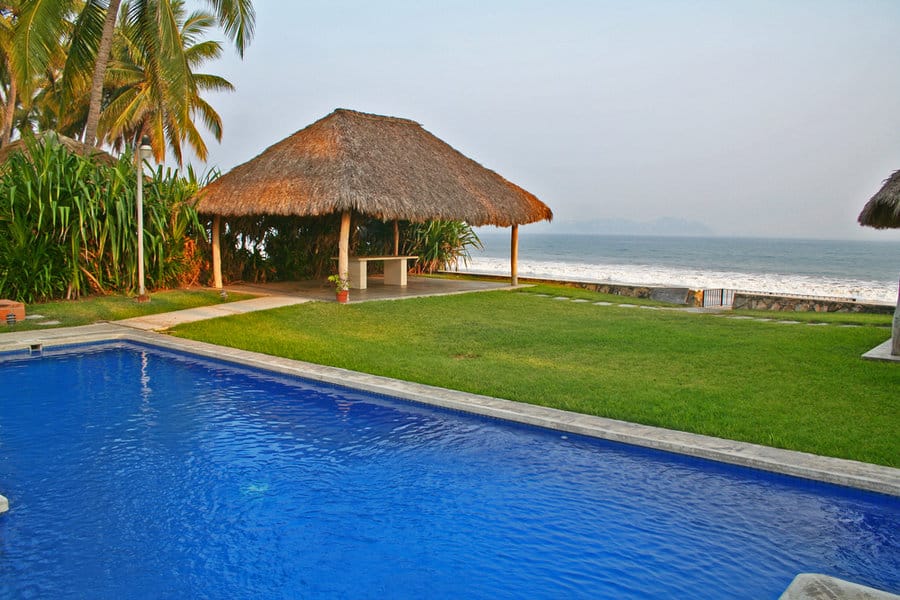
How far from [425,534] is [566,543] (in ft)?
2.30

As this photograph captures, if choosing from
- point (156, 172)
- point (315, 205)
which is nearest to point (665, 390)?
point (315, 205)

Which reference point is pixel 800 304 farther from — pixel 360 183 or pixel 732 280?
pixel 732 280

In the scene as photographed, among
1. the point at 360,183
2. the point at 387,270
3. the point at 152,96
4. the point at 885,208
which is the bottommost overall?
the point at 387,270

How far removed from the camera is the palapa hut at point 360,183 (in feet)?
34.9

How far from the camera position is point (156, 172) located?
11227mm

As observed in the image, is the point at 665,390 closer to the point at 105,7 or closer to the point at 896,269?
the point at 105,7

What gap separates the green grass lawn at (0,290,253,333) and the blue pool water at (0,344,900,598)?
3.70 m

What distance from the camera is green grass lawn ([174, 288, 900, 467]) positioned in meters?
4.55

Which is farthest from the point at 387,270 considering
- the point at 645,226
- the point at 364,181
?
the point at 645,226

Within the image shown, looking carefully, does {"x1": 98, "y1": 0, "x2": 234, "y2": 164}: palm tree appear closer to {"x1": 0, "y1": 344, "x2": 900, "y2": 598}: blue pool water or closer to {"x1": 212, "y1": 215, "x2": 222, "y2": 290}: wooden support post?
{"x1": 212, "y1": 215, "x2": 222, "y2": 290}: wooden support post

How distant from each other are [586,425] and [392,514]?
1.53m

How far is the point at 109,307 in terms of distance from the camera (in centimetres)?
937

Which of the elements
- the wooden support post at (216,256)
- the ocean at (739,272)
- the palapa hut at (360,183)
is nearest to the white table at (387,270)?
the palapa hut at (360,183)

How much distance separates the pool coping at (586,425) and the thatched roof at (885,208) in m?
4.12
